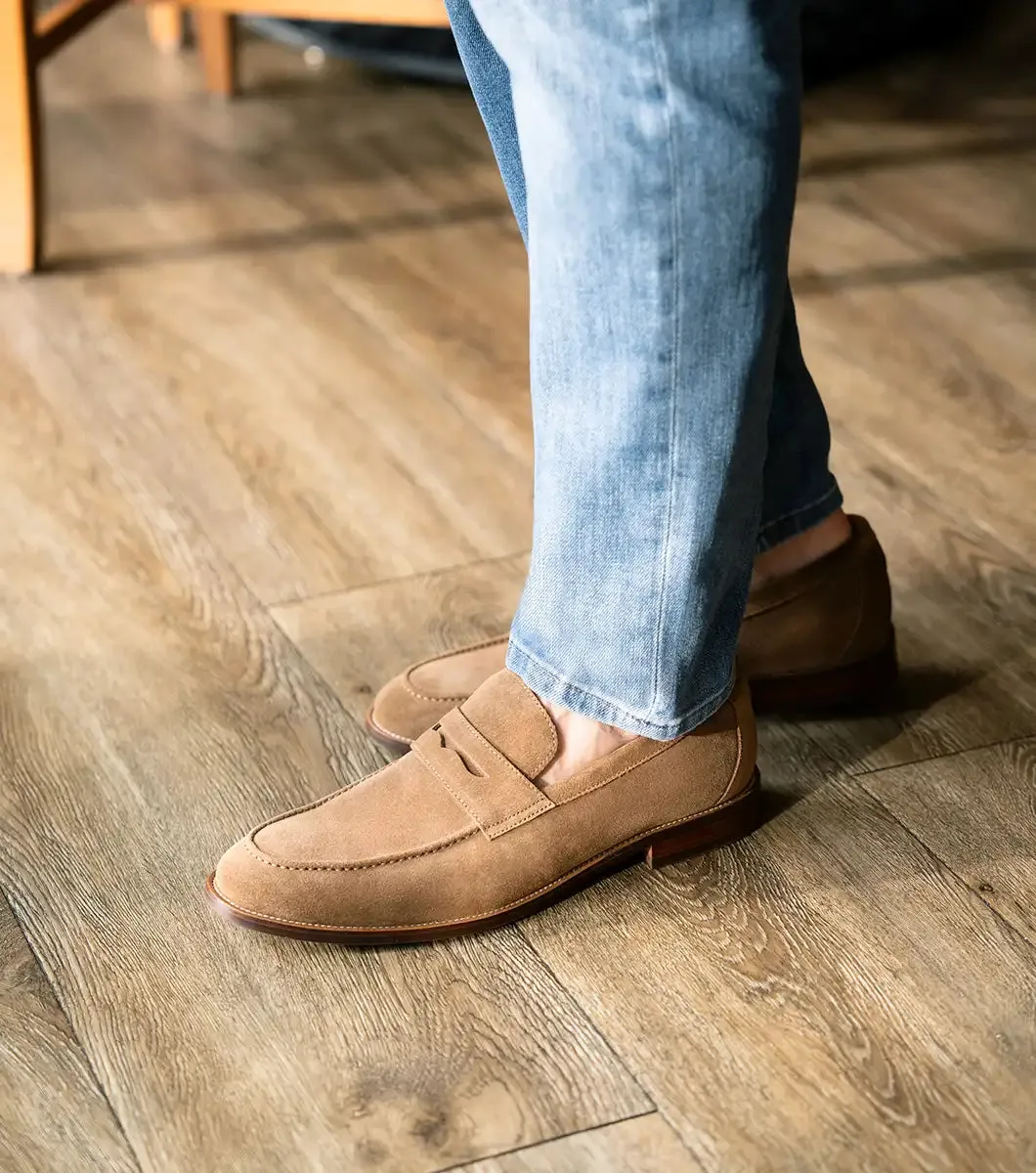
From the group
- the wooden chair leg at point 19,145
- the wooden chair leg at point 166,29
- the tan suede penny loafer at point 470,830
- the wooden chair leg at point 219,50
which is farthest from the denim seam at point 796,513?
the wooden chair leg at point 166,29

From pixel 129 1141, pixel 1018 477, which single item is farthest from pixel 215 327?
pixel 129 1141

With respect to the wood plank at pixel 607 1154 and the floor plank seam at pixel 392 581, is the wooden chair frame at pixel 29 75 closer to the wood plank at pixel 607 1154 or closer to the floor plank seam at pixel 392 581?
the floor plank seam at pixel 392 581

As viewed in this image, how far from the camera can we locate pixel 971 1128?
71 centimetres

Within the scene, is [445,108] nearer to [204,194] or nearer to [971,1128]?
[204,194]

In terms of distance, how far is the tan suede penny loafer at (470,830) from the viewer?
0.81 m

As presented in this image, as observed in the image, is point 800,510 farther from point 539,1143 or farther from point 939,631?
point 539,1143

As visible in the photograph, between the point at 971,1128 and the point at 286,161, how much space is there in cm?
170

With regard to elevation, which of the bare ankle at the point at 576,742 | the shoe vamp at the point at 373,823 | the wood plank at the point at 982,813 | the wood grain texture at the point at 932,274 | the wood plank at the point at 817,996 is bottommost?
the wood grain texture at the point at 932,274

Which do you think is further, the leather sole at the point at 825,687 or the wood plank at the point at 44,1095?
the leather sole at the point at 825,687

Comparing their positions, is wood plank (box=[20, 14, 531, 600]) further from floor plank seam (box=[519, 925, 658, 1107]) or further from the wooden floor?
floor plank seam (box=[519, 925, 658, 1107])

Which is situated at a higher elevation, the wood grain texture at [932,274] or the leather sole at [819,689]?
the leather sole at [819,689]

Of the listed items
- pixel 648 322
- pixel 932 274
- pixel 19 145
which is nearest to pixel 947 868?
pixel 648 322

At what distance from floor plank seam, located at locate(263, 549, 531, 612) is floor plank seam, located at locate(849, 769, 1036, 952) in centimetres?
37

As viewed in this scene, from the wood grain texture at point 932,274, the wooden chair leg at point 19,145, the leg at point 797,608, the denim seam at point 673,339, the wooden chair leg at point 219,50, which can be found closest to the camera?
the denim seam at point 673,339
